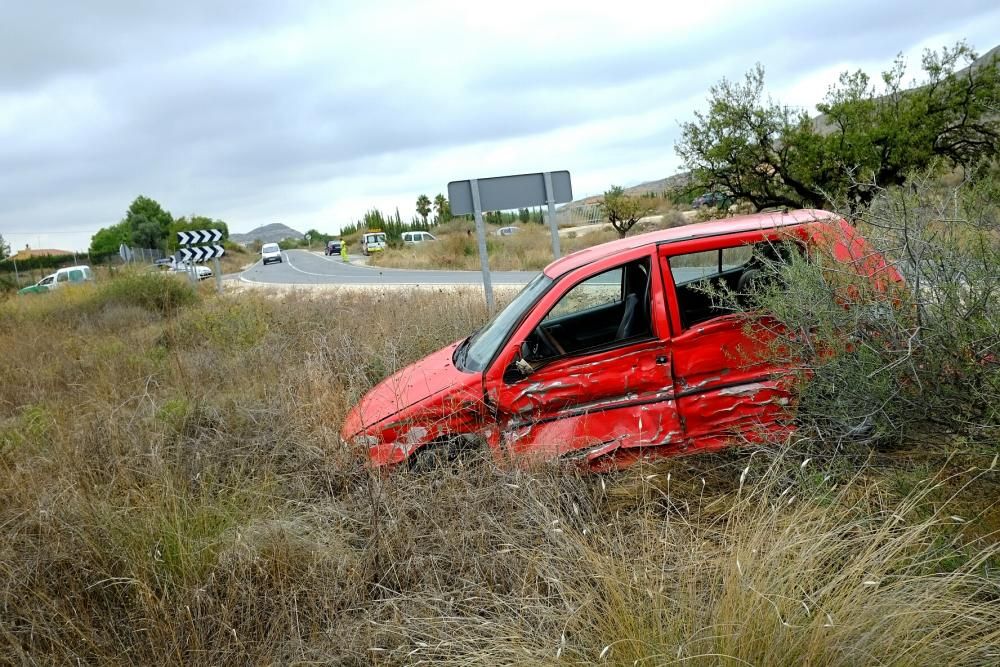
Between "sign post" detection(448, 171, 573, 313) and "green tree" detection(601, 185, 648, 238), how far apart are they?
30580 millimetres

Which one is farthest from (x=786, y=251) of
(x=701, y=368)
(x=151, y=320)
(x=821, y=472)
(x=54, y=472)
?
(x=151, y=320)

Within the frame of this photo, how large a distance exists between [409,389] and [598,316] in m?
1.54

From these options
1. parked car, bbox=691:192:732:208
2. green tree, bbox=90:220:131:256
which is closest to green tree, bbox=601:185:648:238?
parked car, bbox=691:192:732:208

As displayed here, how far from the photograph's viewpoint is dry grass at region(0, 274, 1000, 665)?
7.11 feet

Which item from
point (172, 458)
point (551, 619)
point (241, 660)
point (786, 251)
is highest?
point (786, 251)

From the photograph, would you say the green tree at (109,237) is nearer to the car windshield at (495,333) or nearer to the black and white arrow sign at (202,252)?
the black and white arrow sign at (202,252)

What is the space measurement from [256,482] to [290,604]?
1.25 meters

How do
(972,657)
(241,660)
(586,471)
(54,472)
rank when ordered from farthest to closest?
(54,472)
(586,471)
(241,660)
(972,657)

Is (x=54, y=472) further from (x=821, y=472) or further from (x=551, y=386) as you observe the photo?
(x=821, y=472)

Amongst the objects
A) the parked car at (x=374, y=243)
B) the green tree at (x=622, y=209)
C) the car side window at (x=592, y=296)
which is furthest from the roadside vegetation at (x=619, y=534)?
the parked car at (x=374, y=243)

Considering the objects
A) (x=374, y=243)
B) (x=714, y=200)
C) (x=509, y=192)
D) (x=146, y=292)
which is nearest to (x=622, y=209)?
(x=714, y=200)

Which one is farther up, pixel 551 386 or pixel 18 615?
pixel 551 386

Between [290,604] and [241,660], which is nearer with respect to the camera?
[241,660]

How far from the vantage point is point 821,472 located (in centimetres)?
329
